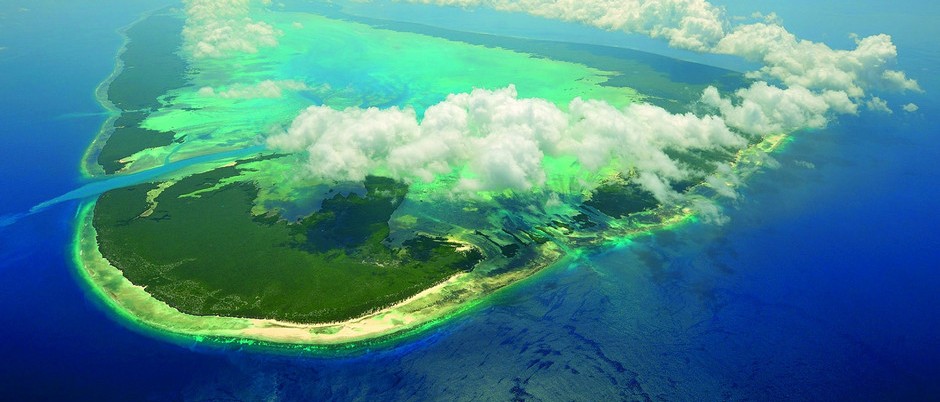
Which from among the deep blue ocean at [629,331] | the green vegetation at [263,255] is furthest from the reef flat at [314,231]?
the deep blue ocean at [629,331]

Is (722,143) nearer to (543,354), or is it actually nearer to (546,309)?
(546,309)

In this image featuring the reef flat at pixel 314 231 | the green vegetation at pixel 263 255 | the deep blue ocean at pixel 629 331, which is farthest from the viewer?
the green vegetation at pixel 263 255

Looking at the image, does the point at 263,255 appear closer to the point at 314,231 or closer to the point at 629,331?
the point at 314,231

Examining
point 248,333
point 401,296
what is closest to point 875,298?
point 401,296

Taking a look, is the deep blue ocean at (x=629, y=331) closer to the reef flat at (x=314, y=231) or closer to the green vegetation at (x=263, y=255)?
the reef flat at (x=314, y=231)

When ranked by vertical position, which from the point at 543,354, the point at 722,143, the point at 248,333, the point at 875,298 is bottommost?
the point at 248,333

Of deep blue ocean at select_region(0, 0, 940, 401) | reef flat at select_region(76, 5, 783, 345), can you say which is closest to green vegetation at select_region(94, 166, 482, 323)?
reef flat at select_region(76, 5, 783, 345)
